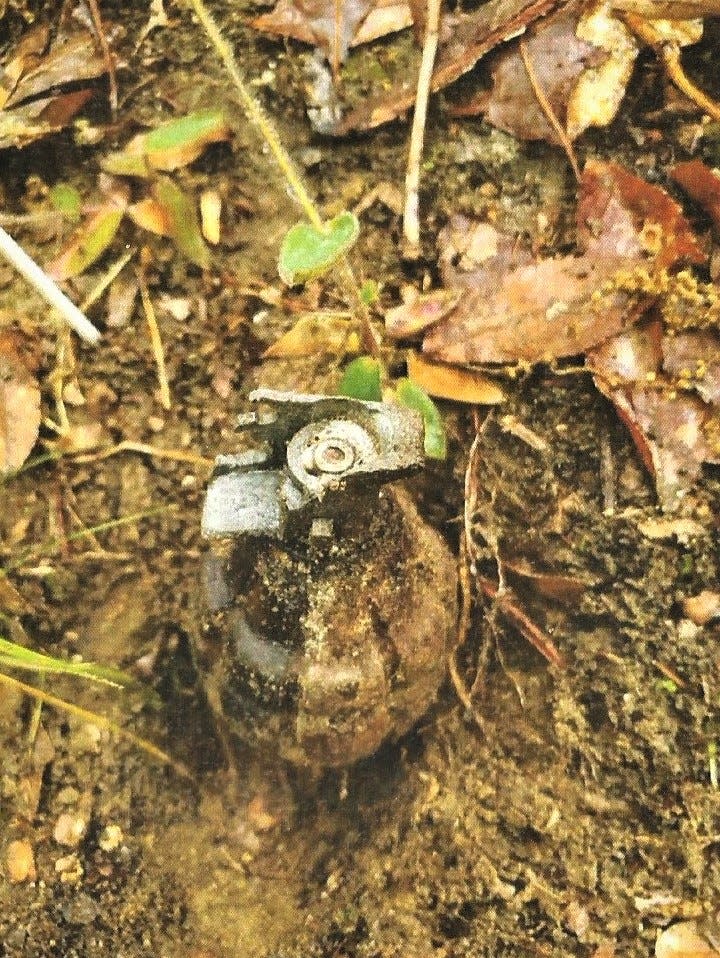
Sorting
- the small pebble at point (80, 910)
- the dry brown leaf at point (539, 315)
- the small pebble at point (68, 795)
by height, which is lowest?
the small pebble at point (80, 910)

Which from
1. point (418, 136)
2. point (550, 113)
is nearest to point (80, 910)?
point (418, 136)

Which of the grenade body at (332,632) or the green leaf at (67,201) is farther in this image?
the green leaf at (67,201)

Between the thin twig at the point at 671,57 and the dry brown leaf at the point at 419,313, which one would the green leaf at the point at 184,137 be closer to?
the dry brown leaf at the point at 419,313

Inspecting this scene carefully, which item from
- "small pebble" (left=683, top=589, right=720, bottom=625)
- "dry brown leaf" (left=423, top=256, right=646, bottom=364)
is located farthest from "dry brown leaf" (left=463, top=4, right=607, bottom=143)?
"small pebble" (left=683, top=589, right=720, bottom=625)

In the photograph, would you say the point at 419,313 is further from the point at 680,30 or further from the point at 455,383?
the point at 680,30

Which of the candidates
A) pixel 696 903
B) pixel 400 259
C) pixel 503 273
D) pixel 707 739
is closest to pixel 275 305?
pixel 400 259

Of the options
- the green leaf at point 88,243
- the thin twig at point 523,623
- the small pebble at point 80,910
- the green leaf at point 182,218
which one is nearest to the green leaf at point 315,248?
the green leaf at point 182,218

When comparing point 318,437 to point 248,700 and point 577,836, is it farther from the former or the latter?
point 577,836
